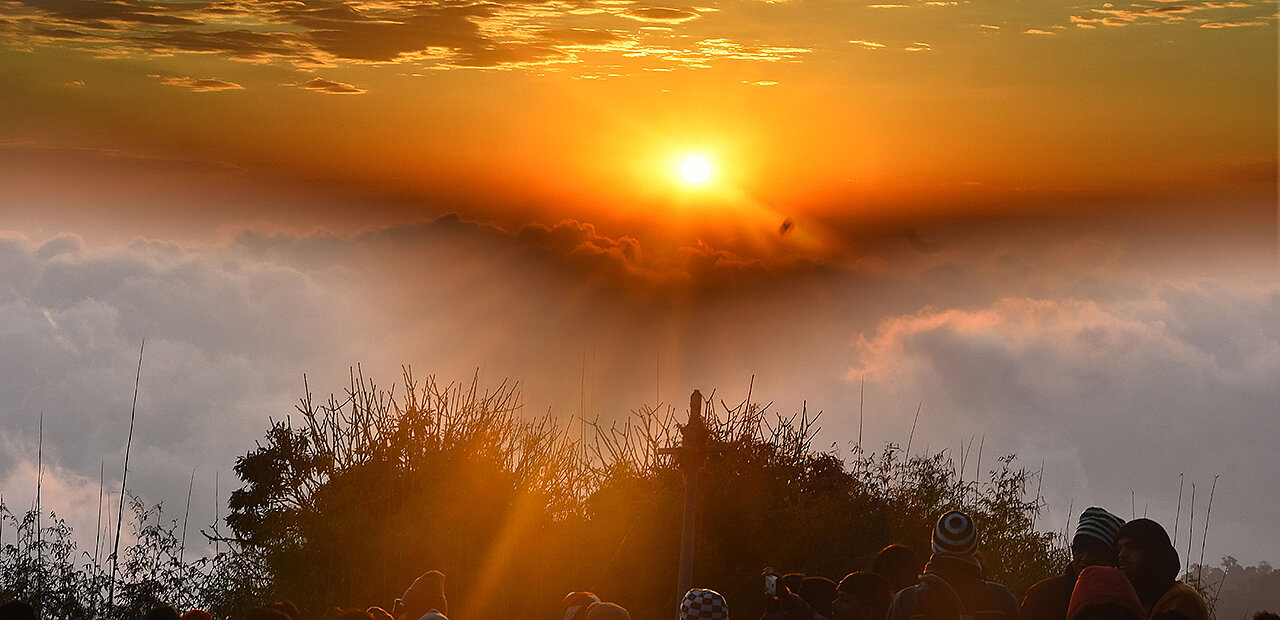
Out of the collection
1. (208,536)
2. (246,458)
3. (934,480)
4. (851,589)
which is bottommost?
(851,589)

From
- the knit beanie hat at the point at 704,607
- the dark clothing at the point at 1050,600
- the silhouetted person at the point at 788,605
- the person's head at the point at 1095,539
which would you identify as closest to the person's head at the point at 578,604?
the knit beanie hat at the point at 704,607

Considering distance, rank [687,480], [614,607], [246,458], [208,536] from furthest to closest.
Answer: [246,458] < [208,536] < [687,480] < [614,607]

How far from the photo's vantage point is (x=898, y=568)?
30.7 ft

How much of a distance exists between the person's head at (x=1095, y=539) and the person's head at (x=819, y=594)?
195 centimetres

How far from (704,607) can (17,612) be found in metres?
4.90

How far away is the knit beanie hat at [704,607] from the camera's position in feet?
30.9

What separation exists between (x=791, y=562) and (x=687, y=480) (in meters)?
10.4

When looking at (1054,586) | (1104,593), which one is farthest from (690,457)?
(1104,593)

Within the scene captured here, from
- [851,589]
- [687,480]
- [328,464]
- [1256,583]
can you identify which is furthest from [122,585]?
[1256,583]

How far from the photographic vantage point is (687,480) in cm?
1617

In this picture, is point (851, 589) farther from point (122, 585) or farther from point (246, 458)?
point (246, 458)

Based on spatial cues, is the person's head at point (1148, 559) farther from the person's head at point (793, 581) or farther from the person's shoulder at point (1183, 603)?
the person's head at point (793, 581)

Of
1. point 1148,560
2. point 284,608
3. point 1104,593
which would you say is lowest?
point 1104,593

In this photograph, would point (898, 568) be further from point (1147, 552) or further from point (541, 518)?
point (541, 518)
